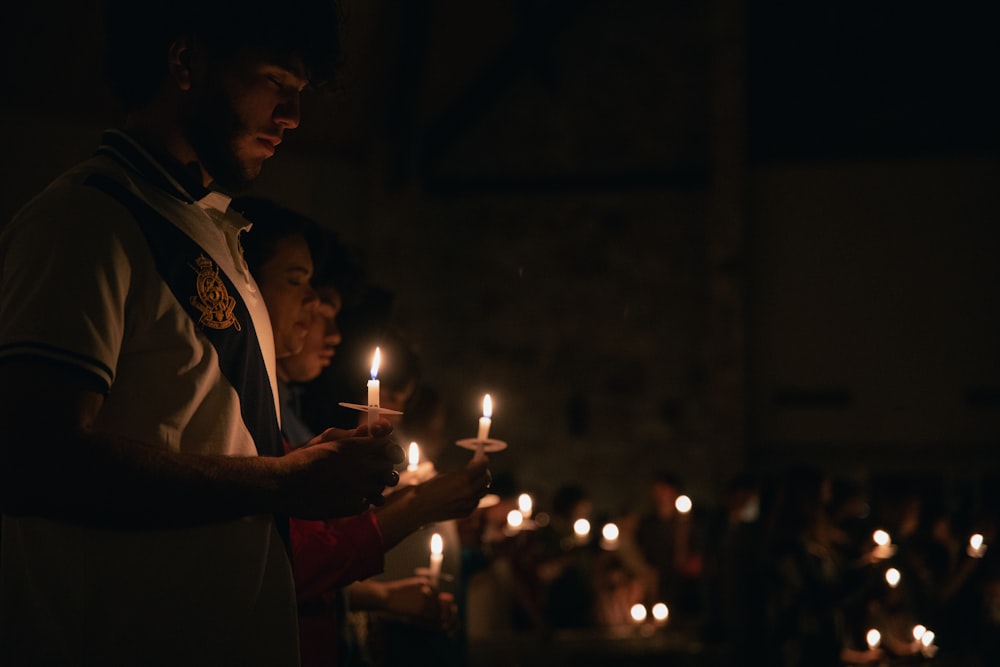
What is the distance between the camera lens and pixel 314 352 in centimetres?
208

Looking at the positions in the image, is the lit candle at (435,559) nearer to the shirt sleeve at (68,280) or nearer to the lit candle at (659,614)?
the shirt sleeve at (68,280)

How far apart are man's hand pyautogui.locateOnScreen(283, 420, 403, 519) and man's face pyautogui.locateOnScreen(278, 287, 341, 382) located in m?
0.87

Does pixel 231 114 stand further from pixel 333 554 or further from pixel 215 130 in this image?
pixel 333 554

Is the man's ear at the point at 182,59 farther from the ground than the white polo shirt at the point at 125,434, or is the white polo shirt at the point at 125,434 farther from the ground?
the man's ear at the point at 182,59

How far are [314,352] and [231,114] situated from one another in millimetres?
917

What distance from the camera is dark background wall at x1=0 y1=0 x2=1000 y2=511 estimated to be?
9789 mm

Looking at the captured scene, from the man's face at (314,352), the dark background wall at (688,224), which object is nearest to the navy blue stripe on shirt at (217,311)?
the man's face at (314,352)

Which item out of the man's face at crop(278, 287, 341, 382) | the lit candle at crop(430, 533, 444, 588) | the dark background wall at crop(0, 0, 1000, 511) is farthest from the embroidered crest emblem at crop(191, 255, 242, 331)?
the dark background wall at crop(0, 0, 1000, 511)

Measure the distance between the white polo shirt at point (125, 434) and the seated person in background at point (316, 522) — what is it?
1.68 feet

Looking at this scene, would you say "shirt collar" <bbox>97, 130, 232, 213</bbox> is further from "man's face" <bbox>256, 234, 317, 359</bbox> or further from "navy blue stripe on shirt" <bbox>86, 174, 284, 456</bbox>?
"man's face" <bbox>256, 234, 317, 359</bbox>

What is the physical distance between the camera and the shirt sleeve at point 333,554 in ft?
5.47

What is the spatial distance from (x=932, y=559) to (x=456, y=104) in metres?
6.79

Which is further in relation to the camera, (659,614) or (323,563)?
(659,614)

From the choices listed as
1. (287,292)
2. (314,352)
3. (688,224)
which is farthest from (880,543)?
(688,224)
